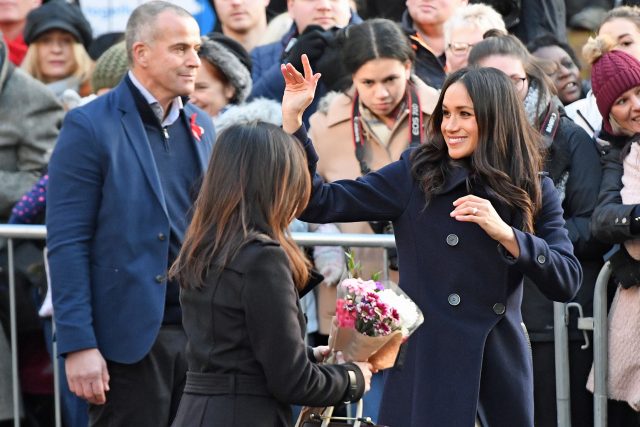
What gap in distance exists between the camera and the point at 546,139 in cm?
624

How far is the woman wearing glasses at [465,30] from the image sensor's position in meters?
7.29

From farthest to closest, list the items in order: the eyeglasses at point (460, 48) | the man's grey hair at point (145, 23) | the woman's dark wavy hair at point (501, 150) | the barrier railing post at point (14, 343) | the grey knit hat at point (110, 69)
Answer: the grey knit hat at point (110, 69)
the eyeglasses at point (460, 48)
the barrier railing post at point (14, 343)
the man's grey hair at point (145, 23)
the woman's dark wavy hair at point (501, 150)

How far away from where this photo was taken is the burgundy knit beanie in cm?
611

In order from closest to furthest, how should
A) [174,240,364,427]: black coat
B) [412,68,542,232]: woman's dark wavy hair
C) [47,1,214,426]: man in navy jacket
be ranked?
[174,240,364,427]: black coat
[412,68,542,232]: woman's dark wavy hair
[47,1,214,426]: man in navy jacket

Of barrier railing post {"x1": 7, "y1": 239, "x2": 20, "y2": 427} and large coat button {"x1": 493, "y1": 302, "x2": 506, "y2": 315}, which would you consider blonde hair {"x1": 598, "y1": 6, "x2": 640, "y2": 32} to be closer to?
large coat button {"x1": 493, "y1": 302, "x2": 506, "y2": 315}

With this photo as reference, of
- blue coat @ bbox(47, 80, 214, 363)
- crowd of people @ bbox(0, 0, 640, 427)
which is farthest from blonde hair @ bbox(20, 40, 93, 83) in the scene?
blue coat @ bbox(47, 80, 214, 363)

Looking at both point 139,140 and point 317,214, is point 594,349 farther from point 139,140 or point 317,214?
point 139,140

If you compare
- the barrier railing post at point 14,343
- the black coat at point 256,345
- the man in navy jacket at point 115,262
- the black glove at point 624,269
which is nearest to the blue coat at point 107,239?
the man in navy jacket at point 115,262

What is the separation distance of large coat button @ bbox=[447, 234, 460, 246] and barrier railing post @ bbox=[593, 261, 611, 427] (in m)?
1.58

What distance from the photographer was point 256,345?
401cm

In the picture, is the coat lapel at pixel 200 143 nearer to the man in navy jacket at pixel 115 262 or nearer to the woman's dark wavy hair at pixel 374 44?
the man in navy jacket at pixel 115 262

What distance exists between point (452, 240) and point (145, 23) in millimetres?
2004

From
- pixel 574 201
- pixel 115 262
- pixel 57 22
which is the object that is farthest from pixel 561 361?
pixel 57 22

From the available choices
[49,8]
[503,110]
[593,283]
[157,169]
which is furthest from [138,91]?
[49,8]
